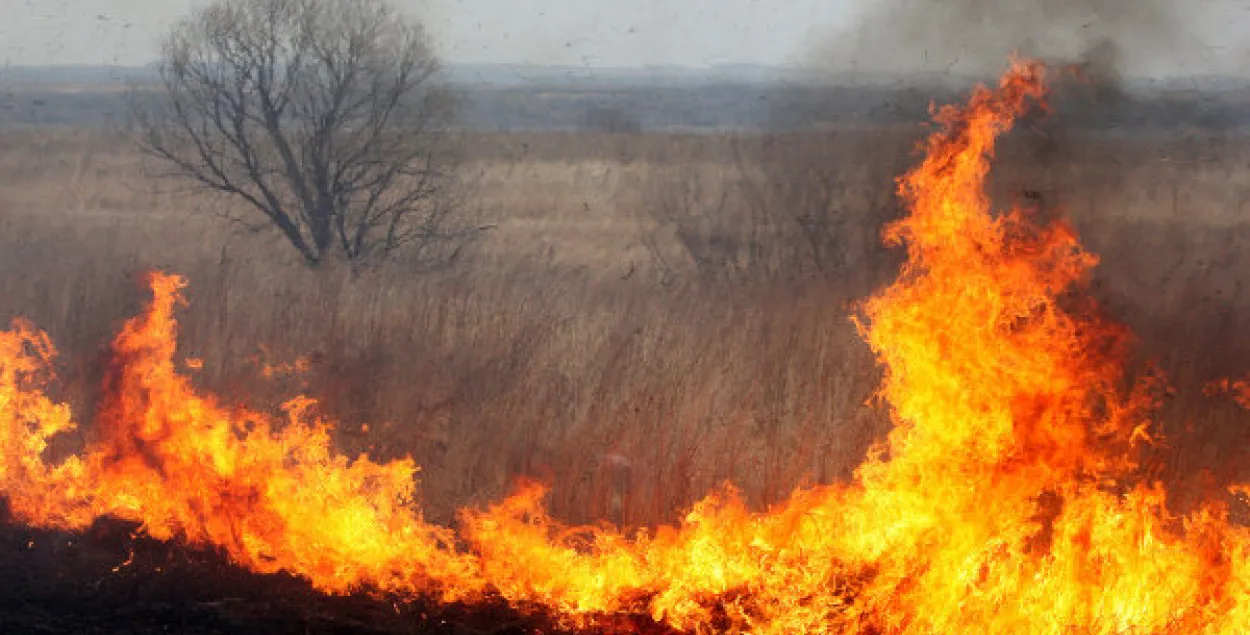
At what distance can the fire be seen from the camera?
564 cm

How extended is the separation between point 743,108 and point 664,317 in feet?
24.7

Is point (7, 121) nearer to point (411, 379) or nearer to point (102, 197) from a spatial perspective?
point (102, 197)

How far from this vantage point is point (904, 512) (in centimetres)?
612

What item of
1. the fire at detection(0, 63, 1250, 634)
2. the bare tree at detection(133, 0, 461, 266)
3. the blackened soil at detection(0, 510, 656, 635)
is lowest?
the blackened soil at detection(0, 510, 656, 635)

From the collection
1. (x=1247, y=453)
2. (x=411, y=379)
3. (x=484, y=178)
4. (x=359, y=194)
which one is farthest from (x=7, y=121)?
(x=1247, y=453)

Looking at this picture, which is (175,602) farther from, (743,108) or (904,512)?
(743,108)

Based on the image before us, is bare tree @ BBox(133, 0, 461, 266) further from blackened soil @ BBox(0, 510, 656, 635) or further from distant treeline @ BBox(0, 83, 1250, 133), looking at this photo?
blackened soil @ BBox(0, 510, 656, 635)

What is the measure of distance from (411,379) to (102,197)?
1510 cm

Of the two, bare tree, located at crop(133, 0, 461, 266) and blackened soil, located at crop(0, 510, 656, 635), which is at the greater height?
bare tree, located at crop(133, 0, 461, 266)

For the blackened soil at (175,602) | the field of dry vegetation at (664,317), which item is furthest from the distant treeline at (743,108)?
the blackened soil at (175,602)

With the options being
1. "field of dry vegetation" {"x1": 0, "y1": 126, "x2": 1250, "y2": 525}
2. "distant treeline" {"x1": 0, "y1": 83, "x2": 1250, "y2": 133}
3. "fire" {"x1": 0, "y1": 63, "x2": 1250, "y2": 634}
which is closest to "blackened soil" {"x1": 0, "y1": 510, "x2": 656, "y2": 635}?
"fire" {"x1": 0, "y1": 63, "x2": 1250, "y2": 634}

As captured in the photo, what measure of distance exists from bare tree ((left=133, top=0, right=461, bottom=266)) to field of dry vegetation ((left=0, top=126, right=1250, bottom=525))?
2.66 feet

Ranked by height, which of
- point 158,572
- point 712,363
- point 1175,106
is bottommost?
point 158,572

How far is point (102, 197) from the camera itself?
21.9m
